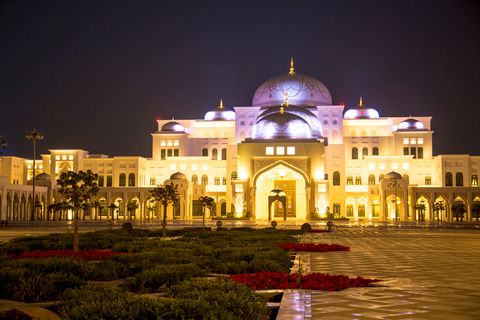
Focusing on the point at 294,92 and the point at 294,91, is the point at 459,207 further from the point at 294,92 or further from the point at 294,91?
the point at 294,91

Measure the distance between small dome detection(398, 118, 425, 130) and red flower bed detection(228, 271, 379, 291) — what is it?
63274mm

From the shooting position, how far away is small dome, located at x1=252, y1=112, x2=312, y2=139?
207 feet

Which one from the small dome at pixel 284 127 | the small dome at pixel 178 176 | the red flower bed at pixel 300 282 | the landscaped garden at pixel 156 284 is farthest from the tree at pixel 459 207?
the red flower bed at pixel 300 282

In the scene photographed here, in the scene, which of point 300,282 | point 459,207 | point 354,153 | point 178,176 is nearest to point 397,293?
point 300,282

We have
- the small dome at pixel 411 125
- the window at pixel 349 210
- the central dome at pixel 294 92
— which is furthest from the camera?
the central dome at pixel 294 92

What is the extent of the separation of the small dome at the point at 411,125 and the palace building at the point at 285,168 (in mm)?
164

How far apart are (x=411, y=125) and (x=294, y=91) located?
16.0 metres

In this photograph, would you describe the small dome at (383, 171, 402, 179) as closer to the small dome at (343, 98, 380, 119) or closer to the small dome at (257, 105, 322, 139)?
the small dome at (257, 105, 322, 139)

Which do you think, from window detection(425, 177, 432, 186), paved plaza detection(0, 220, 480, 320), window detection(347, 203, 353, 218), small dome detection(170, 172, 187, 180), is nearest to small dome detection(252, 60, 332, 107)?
window detection(347, 203, 353, 218)

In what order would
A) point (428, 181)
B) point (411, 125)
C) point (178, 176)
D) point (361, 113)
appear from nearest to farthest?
1. point (178, 176)
2. point (428, 181)
3. point (411, 125)
4. point (361, 113)

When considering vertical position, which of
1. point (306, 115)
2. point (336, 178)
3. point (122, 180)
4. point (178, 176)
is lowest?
point (336, 178)

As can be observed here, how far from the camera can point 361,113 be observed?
7469cm

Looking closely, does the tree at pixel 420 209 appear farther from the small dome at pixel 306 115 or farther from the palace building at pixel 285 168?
the small dome at pixel 306 115

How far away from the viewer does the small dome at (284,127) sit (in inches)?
2482
